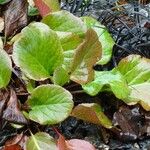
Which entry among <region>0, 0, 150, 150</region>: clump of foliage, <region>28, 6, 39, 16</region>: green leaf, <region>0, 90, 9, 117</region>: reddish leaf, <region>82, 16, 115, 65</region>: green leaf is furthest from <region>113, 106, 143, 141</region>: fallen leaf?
<region>28, 6, 39, 16</region>: green leaf

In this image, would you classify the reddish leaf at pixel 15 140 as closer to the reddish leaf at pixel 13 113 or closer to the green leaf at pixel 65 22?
the reddish leaf at pixel 13 113

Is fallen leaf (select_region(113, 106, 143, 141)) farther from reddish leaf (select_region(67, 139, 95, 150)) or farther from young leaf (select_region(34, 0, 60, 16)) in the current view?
young leaf (select_region(34, 0, 60, 16))

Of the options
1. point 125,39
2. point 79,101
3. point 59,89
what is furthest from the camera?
point 125,39

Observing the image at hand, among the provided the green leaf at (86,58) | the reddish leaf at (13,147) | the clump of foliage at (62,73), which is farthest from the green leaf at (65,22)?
the reddish leaf at (13,147)

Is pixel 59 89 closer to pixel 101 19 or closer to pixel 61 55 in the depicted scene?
pixel 61 55

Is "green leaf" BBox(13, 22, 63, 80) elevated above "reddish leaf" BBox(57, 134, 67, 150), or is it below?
above

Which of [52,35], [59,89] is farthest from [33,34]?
[59,89]
